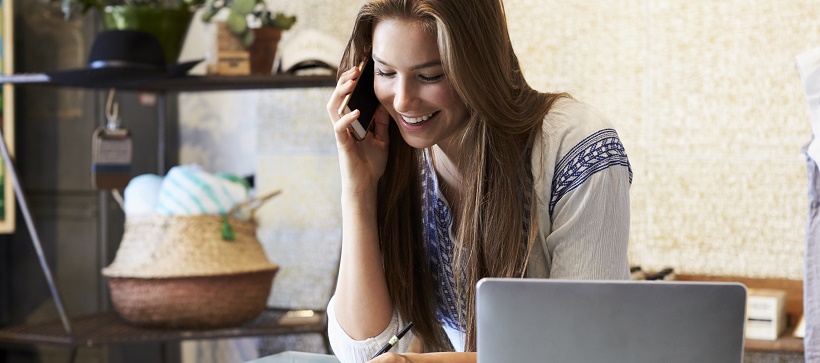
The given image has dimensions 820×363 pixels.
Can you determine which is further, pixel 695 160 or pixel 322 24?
pixel 322 24

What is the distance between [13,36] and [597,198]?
2.41 meters

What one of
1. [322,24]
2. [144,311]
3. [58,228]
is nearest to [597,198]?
[144,311]

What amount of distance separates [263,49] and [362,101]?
3.64ft

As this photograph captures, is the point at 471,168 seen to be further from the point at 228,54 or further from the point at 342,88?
the point at 228,54

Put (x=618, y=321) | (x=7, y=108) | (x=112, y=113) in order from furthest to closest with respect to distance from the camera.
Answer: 1. (x=112, y=113)
2. (x=7, y=108)
3. (x=618, y=321)

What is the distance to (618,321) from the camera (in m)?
0.98

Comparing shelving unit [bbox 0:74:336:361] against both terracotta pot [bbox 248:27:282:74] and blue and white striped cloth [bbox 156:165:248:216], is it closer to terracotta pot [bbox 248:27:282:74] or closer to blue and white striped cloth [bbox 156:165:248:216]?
terracotta pot [bbox 248:27:282:74]

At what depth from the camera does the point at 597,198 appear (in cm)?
145

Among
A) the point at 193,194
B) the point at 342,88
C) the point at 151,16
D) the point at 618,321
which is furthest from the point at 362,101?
the point at 151,16

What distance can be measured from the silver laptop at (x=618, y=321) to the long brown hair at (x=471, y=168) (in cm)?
50

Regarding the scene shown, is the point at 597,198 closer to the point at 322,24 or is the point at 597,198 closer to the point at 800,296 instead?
the point at 800,296

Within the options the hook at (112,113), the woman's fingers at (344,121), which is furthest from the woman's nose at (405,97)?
the hook at (112,113)

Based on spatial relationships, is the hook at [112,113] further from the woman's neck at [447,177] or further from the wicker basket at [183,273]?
the woman's neck at [447,177]

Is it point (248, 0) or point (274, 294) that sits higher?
point (248, 0)
